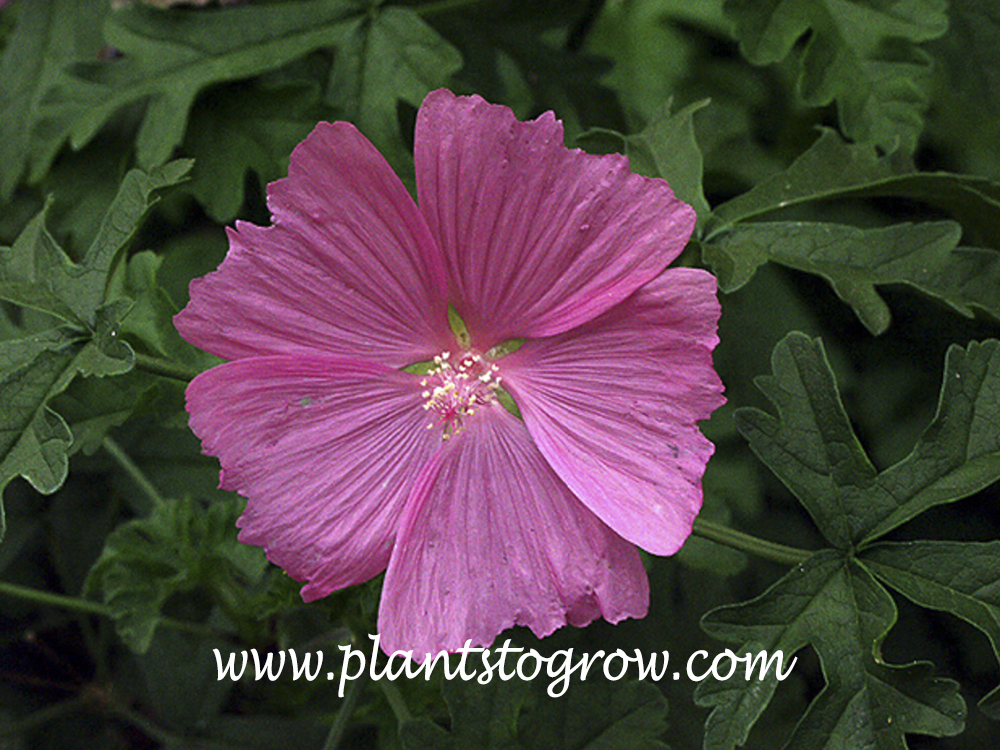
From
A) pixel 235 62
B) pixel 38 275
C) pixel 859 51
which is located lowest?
pixel 38 275

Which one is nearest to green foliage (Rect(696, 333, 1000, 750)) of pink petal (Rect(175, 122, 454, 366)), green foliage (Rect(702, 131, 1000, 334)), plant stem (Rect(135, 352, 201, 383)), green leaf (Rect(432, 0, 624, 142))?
green foliage (Rect(702, 131, 1000, 334))

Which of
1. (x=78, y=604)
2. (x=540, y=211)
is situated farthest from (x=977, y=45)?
(x=78, y=604)

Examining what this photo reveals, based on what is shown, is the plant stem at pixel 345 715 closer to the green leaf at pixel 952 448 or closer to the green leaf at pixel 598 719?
the green leaf at pixel 598 719

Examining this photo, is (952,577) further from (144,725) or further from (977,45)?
(144,725)

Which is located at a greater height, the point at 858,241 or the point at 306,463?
the point at 858,241

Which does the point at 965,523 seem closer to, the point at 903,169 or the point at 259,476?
the point at 903,169

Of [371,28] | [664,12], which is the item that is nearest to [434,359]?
[371,28]

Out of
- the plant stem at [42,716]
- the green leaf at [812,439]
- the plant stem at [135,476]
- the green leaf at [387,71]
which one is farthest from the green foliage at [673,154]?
the plant stem at [42,716]
